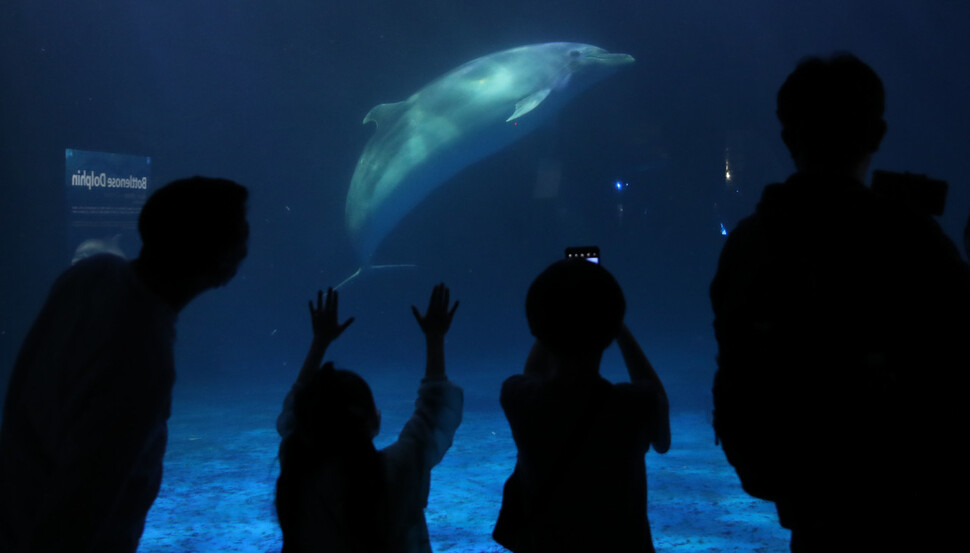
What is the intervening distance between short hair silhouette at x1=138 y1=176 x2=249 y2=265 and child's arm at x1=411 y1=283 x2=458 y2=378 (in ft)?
2.30

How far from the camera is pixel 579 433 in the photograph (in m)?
1.77

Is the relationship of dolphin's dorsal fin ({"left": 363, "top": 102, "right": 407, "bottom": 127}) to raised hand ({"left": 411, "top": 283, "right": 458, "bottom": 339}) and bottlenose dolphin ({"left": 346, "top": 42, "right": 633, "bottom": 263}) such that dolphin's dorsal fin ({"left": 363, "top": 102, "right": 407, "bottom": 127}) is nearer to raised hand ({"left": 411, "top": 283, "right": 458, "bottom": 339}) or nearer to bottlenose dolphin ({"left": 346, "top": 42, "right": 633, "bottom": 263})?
bottlenose dolphin ({"left": 346, "top": 42, "right": 633, "bottom": 263})

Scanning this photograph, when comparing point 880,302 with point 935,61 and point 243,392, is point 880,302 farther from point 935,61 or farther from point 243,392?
point 935,61

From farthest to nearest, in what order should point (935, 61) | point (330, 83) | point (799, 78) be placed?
1. point (935, 61)
2. point (330, 83)
3. point (799, 78)

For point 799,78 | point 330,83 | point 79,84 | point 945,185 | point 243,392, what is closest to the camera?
point 945,185

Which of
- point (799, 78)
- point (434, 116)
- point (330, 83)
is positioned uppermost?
point (330, 83)

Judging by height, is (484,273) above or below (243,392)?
above

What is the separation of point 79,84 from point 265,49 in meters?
7.88

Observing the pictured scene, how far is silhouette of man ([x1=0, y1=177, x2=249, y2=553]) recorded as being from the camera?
5.02 feet

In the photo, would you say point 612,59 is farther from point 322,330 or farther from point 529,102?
point 322,330

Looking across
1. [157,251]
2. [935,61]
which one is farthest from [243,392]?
[935,61]

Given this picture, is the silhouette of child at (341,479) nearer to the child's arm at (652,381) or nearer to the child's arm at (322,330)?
the child's arm at (322,330)

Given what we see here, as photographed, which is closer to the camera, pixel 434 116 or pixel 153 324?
pixel 153 324

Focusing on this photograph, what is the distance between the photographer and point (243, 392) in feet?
54.8
